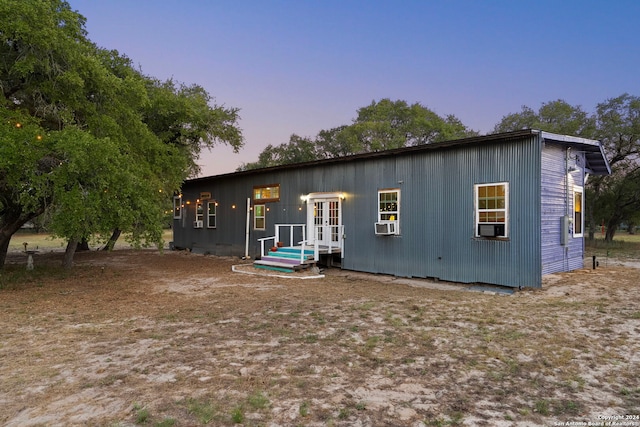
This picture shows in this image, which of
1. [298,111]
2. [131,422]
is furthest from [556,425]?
[298,111]

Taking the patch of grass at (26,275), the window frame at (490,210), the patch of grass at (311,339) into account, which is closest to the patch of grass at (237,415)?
the patch of grass at (311,339)

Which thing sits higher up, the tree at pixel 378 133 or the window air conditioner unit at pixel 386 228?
the tree at pixel 378 133

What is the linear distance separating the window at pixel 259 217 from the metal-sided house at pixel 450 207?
0.48 metres

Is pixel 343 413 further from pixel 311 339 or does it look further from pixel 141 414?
pixel 311 339

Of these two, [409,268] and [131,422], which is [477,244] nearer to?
[409,268]

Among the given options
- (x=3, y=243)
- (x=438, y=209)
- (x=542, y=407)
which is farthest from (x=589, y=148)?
(x=3, y=243)

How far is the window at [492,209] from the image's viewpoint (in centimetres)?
898

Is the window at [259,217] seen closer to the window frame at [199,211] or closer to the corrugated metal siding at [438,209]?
the corrugated metal siding at [438,209]

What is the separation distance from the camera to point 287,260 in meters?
12.0

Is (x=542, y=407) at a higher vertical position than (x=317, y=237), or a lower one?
lower

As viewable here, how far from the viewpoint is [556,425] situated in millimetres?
2793

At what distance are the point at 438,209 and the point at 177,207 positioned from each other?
15.6m

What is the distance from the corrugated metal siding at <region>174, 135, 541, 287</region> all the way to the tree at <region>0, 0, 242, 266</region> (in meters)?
5.95

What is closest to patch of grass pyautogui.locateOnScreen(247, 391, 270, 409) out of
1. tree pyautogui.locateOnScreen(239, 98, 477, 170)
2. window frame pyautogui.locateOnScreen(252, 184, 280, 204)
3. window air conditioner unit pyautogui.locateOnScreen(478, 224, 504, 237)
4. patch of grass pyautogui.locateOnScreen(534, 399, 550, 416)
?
patch of grass pyautogui.locateOnScreen(534, 399, 550, 416)
